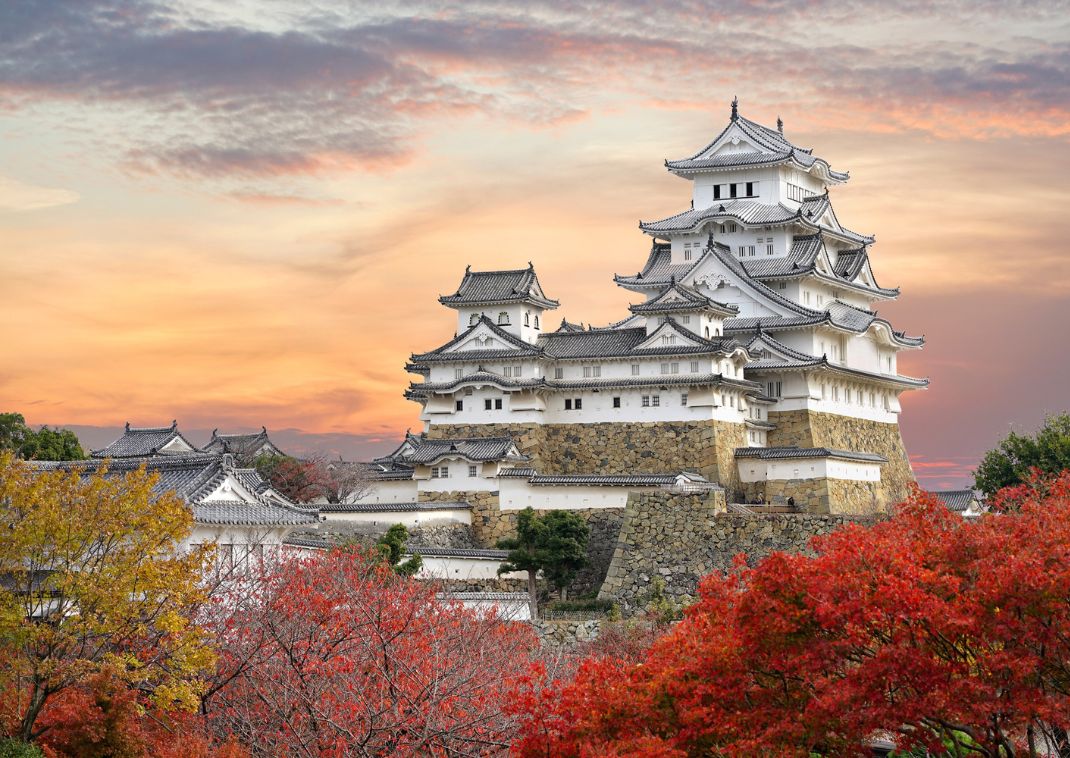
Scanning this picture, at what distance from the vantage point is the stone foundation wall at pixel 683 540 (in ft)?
152

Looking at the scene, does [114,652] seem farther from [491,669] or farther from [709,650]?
[709,650]

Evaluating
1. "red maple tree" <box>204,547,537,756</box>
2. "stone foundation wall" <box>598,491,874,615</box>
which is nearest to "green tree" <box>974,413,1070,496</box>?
"stone foundation wall" <box>598,491,874,615</box>

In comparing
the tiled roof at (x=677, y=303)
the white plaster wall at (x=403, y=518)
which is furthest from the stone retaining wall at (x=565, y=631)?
the tiled roof at (x=677, y=303)

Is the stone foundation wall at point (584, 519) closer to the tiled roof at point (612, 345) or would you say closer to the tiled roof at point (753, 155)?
the tiled roof at point (612, 345)

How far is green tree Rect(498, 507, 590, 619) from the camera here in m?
48.7

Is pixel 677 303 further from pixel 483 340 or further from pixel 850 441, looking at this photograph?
pixel 850 441

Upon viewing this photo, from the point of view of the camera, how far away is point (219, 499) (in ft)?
119

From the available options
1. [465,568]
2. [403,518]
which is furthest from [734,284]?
[465,568]

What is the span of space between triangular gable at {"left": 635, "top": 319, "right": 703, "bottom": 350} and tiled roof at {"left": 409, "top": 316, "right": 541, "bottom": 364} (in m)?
4.52

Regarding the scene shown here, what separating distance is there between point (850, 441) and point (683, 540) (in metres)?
16.8

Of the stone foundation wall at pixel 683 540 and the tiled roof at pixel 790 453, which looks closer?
the stone foundation wall at pixel 683 540

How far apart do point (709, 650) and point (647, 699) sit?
3.91ft

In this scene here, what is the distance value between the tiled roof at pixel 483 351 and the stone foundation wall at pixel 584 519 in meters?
6.23

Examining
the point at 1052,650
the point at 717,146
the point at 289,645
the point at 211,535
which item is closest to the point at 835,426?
the point at 717,146
